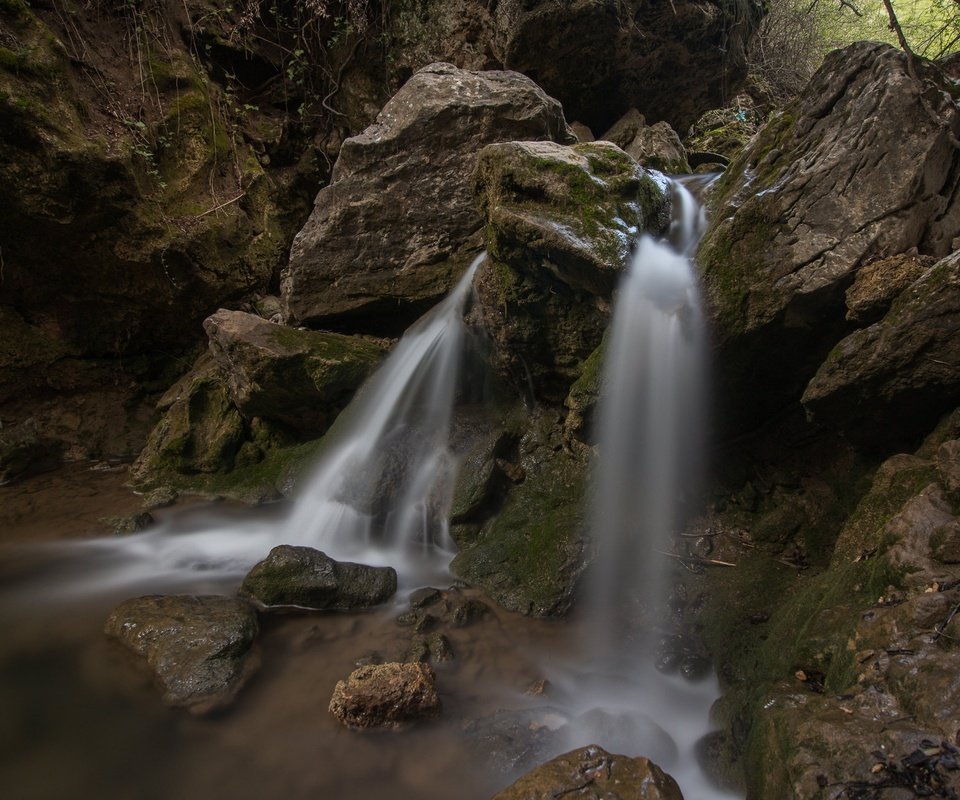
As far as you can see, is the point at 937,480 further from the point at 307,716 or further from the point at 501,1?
the point at 501,1

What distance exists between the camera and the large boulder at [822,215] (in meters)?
2.99

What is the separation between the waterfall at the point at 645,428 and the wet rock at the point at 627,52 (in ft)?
16.2

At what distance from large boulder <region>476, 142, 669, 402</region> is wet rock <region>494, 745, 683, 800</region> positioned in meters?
2.95

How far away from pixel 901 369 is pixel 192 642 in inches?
159

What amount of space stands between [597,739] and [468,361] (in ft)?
11.9

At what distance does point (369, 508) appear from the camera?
16.0ft

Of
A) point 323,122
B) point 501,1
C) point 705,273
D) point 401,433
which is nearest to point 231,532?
point 401,433

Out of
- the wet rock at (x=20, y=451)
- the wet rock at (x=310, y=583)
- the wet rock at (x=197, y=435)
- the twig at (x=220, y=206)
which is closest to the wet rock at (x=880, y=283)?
the wet rock at (x=310, y=583)

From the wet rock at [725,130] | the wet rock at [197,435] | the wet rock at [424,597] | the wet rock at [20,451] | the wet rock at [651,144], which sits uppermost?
the wet rock at [725,130]

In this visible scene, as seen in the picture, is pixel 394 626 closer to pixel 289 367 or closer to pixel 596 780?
pixel 596 780

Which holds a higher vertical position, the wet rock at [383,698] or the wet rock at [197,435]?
the wet rock at [383,698]

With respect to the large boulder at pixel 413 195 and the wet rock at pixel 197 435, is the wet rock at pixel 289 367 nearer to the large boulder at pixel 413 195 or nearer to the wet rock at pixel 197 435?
the wet rock at pixel 197 435

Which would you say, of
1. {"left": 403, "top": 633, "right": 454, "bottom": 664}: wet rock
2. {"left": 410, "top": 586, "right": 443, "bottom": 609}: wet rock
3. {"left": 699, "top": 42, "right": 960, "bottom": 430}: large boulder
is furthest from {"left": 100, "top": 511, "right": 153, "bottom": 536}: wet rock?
{"left": 699, "top": 42, "right": 960, "bottom": 430}: large boulder

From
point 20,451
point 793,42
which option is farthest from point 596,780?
point 793,42
